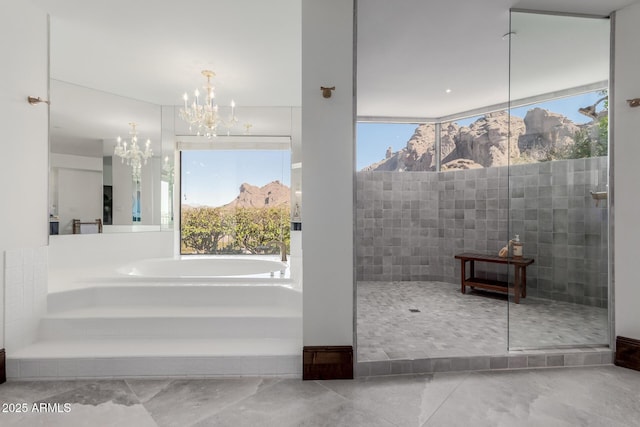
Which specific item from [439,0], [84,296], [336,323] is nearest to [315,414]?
[336,323]

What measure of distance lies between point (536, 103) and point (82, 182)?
444 cm

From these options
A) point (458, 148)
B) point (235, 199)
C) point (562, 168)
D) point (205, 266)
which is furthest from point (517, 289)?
point (235, 199)

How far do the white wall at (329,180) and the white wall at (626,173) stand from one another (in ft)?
6.51

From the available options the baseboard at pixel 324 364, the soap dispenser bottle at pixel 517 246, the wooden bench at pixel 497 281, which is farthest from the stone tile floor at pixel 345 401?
the soap dispenser bottle at pixel 517 246

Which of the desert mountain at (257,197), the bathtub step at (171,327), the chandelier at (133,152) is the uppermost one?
the chandelier at (133,152)

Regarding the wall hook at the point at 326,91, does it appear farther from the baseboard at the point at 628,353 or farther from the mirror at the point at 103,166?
the mirror at the point at 103,166

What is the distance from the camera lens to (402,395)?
71.4 inches

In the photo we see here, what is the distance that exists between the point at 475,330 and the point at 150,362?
2550mm

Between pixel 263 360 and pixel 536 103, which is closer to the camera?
pixel 263 360

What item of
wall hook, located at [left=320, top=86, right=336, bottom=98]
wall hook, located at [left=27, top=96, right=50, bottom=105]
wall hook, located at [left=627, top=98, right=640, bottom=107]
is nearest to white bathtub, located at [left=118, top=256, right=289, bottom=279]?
wall hook, located at [left=27, top=96, right=50, bottom=105]

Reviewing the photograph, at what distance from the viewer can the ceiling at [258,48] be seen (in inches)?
87.3

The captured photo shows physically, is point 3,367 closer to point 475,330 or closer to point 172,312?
point 172,312

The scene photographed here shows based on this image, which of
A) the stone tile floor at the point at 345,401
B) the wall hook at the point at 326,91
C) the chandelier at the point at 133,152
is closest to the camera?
the stone tile floor at the point at 345,401

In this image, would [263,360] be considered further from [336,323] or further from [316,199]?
[316,199]
